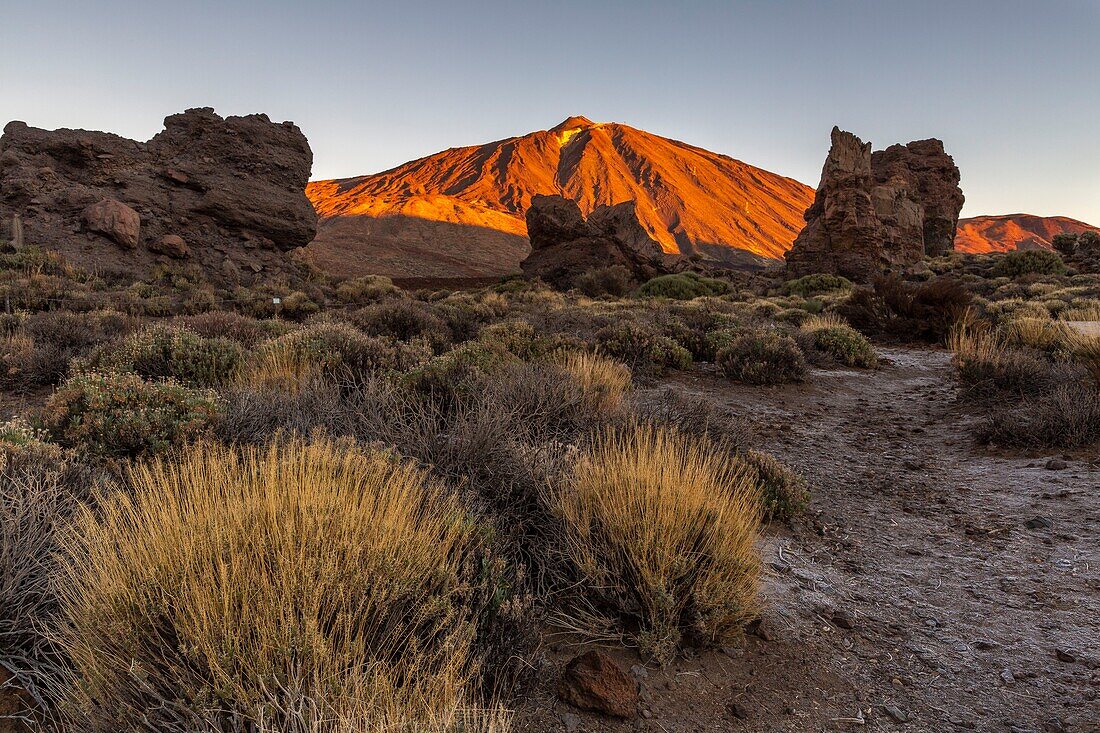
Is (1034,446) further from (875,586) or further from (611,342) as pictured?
(611,342)

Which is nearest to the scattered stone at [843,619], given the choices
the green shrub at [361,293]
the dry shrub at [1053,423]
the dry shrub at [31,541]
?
the dry shrub at [31,541]

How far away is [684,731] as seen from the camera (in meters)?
2.21

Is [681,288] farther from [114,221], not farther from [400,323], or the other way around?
[114,221]

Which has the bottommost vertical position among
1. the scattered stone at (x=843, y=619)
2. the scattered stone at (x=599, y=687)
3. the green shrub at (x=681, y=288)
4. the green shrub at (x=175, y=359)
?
the scattered stone at (x=599, y=687)

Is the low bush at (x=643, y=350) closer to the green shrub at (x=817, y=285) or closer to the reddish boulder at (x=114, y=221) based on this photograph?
the reddish boulder at (x=114, y=221)

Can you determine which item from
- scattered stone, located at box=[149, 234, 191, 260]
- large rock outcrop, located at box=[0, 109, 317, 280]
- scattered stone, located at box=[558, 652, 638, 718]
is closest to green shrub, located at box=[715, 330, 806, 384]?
scattered stone, located at box=[558, 652, 638, 718]

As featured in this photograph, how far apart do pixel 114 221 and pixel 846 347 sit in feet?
70.0

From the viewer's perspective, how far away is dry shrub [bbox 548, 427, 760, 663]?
2.65 metres

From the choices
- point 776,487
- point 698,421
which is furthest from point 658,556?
point 698,421

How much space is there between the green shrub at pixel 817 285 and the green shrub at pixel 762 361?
17.8 m

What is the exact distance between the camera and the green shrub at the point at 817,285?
25109 mm

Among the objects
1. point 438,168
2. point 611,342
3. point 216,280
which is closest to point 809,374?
point 611,342

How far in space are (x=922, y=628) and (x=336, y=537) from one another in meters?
2.85

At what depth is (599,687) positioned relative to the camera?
2.31 metres
